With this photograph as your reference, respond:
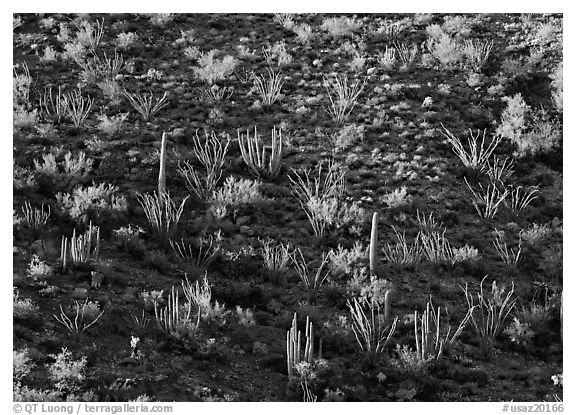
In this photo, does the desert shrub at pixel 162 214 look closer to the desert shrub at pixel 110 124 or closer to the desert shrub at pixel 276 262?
the desert shrub at pixel 276 262

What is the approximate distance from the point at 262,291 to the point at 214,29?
31.6 ft

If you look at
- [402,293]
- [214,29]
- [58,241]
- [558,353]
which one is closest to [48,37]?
[214,29]

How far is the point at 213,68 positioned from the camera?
18.2m

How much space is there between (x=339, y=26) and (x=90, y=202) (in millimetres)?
8854

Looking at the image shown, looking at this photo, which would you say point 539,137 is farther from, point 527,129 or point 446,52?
point 446,52

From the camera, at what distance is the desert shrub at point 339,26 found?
19.9 m

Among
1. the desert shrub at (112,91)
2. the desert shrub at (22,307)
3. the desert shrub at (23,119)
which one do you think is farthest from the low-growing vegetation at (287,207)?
the desert shrub at (112,91)

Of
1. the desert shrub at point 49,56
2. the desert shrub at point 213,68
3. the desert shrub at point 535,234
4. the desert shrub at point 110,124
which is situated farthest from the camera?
the desert shrub at point 49,56

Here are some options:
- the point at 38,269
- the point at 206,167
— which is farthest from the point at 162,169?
the point at 38,269

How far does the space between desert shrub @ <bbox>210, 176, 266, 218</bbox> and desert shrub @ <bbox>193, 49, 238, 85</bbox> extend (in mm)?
3984

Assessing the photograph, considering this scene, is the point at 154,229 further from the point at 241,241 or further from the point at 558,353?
the point at 558,353

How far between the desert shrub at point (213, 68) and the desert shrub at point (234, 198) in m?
3.98
